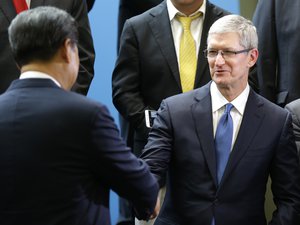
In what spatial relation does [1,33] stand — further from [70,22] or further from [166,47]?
[70,22]

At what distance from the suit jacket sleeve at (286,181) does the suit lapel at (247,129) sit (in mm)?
118

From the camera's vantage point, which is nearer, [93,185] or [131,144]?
[93,185]

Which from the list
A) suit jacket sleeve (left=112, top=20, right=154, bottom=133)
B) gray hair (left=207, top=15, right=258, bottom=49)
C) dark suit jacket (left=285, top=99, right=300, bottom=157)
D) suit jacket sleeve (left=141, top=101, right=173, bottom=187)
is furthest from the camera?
suit jacket sleeve (left=112, top=20, right=154, bottom=133)

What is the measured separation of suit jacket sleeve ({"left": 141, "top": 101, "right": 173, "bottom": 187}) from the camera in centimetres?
287

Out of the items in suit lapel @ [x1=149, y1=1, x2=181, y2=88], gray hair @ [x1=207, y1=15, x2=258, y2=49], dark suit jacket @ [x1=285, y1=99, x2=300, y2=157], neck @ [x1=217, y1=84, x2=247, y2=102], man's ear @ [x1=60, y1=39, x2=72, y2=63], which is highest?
man's ear @ [x1=60, y1=39, x2=72, y2=63]

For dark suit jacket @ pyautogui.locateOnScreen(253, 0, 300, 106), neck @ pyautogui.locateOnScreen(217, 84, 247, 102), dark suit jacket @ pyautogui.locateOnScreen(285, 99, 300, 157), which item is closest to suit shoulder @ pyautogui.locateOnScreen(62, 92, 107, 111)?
neck @ pyautogui.locateOnScreen(217, 84, 247, 102)

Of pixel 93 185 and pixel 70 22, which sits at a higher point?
pixel 70 22

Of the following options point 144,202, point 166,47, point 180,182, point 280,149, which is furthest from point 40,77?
point 166,47

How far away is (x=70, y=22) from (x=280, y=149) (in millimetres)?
1147

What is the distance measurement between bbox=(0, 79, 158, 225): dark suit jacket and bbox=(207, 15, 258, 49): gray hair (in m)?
0.97

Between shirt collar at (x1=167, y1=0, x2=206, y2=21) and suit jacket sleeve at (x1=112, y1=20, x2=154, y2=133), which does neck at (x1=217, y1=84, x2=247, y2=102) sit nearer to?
suit jacket sleeve at (x1=112, y1=20, x2=154, y2=133)

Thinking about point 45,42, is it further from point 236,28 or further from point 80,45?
point 80,45

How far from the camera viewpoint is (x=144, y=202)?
7.59ft

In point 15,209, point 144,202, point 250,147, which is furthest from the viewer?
point 250,147
